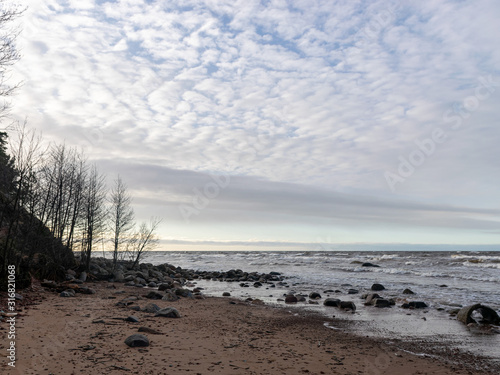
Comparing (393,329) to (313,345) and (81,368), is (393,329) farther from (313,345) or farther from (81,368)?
(81,368)

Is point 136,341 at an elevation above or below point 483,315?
above

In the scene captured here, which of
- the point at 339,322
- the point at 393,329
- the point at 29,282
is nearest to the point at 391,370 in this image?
the point at 393,329

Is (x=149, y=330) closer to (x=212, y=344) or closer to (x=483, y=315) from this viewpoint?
(x=212, y=344)

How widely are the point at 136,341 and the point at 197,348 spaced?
4.16 feet

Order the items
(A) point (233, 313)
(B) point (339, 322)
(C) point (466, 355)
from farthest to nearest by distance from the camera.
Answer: (A) point (233, 313) < (B) point (339, 322) < (C) point (466, 355)

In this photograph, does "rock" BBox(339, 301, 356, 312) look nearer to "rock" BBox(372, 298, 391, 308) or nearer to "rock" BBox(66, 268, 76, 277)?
"rock" BBox(372, 298, 391, 308)

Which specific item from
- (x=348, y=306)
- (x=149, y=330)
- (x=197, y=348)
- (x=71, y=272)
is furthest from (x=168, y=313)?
(x=71, y=272)

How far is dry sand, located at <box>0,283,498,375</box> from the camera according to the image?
6277 millimetres

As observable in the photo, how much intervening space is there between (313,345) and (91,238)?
18.8 m

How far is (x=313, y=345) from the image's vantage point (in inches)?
333

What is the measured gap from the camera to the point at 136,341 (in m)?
7.39

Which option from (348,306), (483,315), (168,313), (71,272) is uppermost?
(71,272)

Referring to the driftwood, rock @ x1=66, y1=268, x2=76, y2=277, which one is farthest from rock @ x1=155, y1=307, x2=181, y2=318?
rock @ x1=66, y1=268, x2=76, y2=277

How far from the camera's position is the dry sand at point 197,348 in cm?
628
